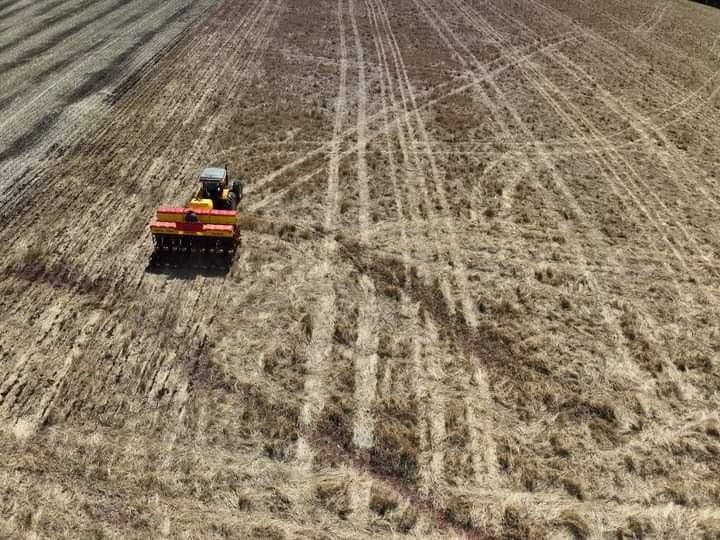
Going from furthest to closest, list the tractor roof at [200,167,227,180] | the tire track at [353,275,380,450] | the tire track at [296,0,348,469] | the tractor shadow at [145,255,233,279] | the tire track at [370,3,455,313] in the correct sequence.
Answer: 1. the tractor roof at [200,167,227,180]
2. the tire track at [370,3,455,313]
3. the tractor shadow at [145,255,233,279]
4. the tire track at [296,0,348,469]
5. the tire track at [353,275,380,450]

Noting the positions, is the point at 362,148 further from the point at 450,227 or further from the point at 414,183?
the point at 450,227

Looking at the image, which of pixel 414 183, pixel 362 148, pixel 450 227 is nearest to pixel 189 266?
pixel 450 227

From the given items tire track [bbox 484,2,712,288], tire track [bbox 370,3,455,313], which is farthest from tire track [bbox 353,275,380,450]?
tire track [bbox 484,2,712,288]

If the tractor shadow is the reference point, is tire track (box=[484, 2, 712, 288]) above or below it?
above

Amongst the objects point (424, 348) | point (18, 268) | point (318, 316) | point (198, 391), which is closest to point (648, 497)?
point (424, 348)

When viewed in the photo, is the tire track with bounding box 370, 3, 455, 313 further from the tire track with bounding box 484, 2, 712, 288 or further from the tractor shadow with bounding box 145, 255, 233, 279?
the tire track with bounding box 484, 2, 712, 288

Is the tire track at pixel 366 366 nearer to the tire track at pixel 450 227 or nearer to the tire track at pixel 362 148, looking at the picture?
the tire track at pixel 450 227

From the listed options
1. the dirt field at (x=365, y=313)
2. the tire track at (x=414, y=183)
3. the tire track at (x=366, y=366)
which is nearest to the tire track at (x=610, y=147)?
the dirt field at (x=365, y=313)

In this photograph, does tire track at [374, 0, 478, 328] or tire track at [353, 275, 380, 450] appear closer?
tire track at [353, 275, 380, 450]

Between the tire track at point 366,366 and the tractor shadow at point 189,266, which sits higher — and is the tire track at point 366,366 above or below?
below
